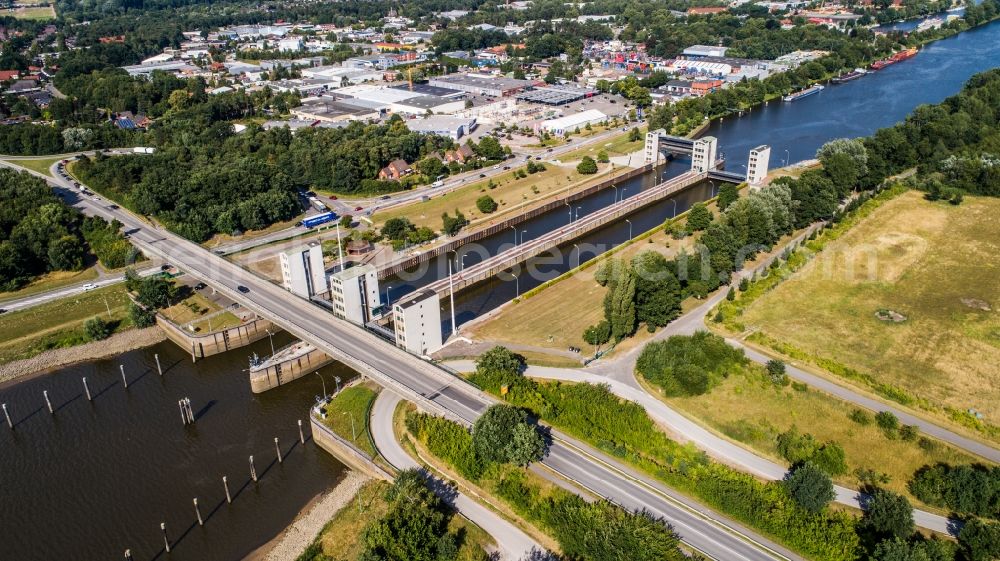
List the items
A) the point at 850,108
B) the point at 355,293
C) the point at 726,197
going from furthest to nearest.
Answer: the point at 850,108 → the point at 726,197 → the point at 355,293

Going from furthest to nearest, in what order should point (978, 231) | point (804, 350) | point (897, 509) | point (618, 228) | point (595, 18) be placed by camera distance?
point (595, 18) < point (618, 228) < point (978, 231) < point (804, 350) < point (897, 509)

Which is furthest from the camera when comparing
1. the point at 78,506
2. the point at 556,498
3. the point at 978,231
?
the point at 978,231

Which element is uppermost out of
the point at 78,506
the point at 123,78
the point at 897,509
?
the point at 123,78

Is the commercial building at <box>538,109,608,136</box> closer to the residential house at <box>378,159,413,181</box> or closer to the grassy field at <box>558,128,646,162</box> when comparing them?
the grassy field at <box>558,128,646,162</box>

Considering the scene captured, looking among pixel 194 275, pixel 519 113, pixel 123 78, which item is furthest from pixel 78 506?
pixel 123 78

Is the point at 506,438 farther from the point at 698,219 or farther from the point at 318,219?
the point at 318,219

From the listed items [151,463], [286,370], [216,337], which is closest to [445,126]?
[216,337]

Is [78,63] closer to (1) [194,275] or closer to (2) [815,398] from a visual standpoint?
(1) [194,275]
